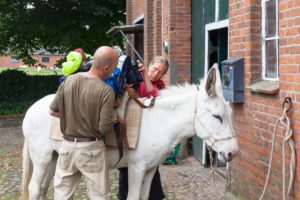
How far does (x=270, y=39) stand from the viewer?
213 inches

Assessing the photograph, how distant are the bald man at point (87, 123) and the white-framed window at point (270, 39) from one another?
82.5 inches

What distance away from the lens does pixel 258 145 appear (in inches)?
211

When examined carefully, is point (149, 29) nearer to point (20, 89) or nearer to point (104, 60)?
point (104, 60)

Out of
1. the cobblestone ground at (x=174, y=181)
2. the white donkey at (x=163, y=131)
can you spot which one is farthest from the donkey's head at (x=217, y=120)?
A: the cobblestone ground at (x=174, y=181)

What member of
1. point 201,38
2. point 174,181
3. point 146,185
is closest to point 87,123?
point 146,185

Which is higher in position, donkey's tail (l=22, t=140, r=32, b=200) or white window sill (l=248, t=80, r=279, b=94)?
white window sill (l=248, t=80, r=279, b=94)

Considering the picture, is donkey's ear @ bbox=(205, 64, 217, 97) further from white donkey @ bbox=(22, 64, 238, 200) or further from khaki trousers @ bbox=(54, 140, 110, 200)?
khaki trousers @ bbox=(54, 140, 110, 200)

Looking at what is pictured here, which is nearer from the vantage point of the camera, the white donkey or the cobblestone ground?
the white donkey

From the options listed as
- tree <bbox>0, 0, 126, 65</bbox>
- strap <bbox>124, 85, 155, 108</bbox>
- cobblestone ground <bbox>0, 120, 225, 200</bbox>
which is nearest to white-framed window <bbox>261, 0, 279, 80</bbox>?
strap <bbox>124, 85, 155, 108</bbox>

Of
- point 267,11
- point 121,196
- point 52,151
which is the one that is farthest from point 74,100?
point 267,11

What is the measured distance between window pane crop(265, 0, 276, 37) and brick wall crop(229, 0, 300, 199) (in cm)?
13

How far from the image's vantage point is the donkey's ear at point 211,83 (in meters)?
4.23

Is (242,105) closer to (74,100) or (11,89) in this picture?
(74,100)

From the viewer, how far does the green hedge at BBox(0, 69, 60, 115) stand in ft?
64.2
